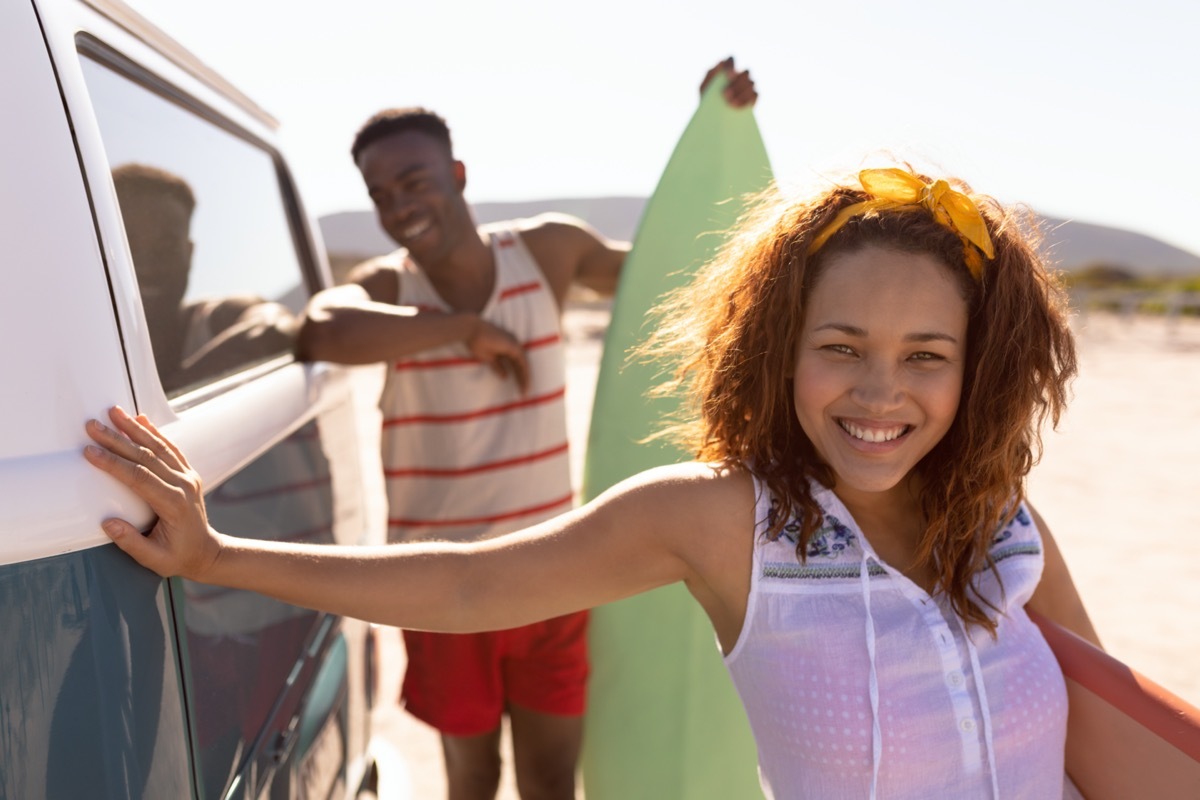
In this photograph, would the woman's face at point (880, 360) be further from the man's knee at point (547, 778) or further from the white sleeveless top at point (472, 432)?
Result: the man's knee at point (547, 778)

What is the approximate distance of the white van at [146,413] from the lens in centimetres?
96

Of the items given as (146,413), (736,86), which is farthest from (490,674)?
(736,86)

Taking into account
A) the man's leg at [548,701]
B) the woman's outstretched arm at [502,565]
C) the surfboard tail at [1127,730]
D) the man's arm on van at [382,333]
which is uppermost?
the man's arm on van at [382,333]

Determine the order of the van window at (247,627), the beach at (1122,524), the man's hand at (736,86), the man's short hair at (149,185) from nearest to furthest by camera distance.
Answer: the van window at (247,627), the man's short hair at (149,185), the man's hand at (736,86), the beach at (1122,524)

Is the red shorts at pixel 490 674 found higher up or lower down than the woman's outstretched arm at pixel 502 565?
lower down

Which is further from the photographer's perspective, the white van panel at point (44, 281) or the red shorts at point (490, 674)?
the red shorts at point (490, 674)

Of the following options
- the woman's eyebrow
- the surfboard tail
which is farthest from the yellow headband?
the surfboard tail

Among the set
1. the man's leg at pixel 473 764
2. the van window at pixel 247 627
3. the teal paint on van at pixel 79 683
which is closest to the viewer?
the teal paint on van at pixel 79 683

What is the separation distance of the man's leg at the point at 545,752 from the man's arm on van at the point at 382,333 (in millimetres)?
960

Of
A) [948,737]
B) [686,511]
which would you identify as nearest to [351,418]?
[686,511]

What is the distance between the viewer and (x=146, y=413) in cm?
117

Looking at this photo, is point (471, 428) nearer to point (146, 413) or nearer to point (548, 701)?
point (548, 701)

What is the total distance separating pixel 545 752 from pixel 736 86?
81.0 inches

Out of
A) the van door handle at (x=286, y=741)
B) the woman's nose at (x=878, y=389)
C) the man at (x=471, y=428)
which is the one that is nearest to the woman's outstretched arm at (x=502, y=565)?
the woman's nose at (x=878, y=389)
